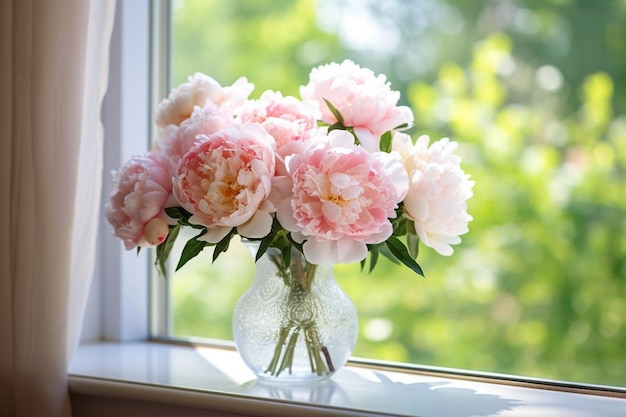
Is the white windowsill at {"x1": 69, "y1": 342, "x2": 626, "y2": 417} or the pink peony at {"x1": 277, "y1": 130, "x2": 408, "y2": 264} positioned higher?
the pink peony at {"x1": 277, "y1": 130, "x2": 408, "y2": 264}

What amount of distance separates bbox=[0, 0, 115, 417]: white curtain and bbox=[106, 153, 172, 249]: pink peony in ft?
0.50

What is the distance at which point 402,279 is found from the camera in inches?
113

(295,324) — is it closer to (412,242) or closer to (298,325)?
(298,325)

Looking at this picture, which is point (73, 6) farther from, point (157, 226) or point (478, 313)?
point (478, 313)

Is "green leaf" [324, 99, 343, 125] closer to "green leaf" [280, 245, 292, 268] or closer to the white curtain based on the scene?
"green leaf" [280, 245, 292, 268]

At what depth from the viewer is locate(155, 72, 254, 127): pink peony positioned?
1138 mm

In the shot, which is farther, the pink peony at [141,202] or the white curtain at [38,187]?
the white curtain at [38,187]

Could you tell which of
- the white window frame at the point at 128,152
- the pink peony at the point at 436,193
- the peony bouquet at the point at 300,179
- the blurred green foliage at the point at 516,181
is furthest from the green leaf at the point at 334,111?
the blurred green foliage at the point at 516,181

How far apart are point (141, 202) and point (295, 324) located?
29cm

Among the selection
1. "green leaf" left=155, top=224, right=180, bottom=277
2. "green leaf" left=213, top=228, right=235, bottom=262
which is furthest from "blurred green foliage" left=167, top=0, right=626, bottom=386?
"green leaf" left=213, top=228, right=235, bottom=262

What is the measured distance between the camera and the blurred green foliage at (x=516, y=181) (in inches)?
97.3

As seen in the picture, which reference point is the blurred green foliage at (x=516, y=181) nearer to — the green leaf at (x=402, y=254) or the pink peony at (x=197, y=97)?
the pink peony at (x=197, y=97)

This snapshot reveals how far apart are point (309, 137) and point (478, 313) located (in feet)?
5.79

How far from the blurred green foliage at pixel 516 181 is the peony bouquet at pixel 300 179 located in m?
1.34
